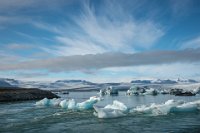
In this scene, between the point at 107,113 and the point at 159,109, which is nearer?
the point at 107,113

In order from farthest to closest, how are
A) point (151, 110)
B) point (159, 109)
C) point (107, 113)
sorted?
point (151, 110) < point (159, 109) < point (107, 113)

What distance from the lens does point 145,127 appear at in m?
16.1

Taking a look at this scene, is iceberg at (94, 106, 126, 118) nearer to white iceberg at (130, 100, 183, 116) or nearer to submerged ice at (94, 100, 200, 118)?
submerged ice at (94, 100, 200, 118)

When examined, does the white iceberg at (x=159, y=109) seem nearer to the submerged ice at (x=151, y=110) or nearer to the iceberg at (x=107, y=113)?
the submerged ice at (x=151, y=110)

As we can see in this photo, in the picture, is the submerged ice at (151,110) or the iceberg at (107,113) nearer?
the iceberg at (107,113)

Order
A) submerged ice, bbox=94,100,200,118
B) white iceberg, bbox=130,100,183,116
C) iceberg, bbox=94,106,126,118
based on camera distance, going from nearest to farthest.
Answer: iceberg, bbox=94,106,126,118
submerged ice, bbox=94,100,200,118
white iceberg, bbox=130,100,183,116

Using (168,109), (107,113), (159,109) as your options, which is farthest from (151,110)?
(107,113)

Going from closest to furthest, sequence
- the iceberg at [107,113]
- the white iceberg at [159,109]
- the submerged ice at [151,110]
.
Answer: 1. the iceberg at [107,113]
2. the submerged ice at [151,110]
3. the white iceberg at [159,109]

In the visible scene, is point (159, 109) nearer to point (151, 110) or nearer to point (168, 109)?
point (168, 109)

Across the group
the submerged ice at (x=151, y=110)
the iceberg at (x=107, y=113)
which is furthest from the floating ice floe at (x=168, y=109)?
the iceberg at (x=107, y=113)

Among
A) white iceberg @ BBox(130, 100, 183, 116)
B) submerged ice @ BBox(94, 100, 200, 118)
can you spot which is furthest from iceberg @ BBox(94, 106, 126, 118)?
white iceberg @ BBox(130, 100, 183, 116)

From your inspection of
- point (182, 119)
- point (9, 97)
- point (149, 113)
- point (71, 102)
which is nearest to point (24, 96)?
point (9, 97)

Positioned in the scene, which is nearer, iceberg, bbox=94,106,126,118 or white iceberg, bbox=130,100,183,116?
iceberg, bbox=94,106,126,118

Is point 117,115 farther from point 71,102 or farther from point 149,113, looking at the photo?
point 71,102
